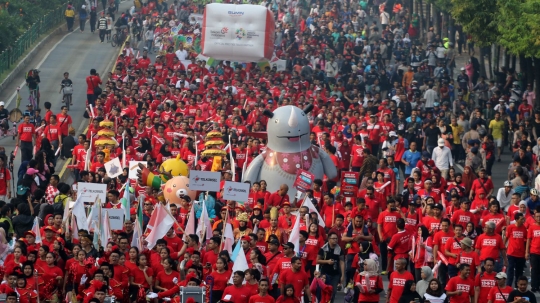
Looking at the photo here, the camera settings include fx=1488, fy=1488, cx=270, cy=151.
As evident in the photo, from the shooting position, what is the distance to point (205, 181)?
2377 cm

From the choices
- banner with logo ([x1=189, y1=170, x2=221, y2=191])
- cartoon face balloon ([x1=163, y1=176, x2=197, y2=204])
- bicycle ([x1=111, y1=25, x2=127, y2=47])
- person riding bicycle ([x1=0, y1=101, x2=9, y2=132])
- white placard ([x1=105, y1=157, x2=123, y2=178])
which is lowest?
bicycle ([x1=111, y1=25, x2=127, y2=47])

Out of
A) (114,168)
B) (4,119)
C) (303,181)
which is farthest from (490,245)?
(4,119)

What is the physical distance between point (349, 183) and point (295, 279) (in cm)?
640

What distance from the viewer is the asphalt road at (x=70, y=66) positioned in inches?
1645

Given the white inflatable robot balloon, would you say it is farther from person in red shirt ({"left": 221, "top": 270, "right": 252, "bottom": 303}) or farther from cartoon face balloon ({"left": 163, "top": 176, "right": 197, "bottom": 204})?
person in red shirt ({"left": 221, "top": 270, "right": 252, "bottom": 303})

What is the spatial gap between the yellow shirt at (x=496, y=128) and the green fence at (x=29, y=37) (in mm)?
Answer: 18061

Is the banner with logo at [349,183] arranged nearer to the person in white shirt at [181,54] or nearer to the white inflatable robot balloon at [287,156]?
the white inflatable robot balloon at [287,156]

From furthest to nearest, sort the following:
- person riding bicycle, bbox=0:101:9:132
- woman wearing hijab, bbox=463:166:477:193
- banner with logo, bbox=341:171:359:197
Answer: person riding bicycle, bbox=0:101:9:132, woman wearing hijab, bbox=463:166:477:193, banner with logo, bbox=341:171:359:197

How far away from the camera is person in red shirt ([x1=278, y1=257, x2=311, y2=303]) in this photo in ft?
62.6

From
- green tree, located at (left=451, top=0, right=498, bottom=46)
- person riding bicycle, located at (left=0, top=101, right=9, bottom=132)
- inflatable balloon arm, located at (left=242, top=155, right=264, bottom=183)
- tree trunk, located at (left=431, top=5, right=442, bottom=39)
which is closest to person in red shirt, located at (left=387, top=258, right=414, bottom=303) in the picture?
inflatable balloon arm, located at (left=242, top=155, right=264, bottom=183)

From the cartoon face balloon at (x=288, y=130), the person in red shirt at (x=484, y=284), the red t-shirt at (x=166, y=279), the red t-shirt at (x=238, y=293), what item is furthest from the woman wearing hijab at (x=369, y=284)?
the cartoon face balloon at (x=288, y=130)

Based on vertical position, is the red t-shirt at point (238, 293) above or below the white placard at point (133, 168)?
above

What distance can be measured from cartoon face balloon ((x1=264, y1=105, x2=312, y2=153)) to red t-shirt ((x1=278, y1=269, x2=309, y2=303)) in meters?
7.99

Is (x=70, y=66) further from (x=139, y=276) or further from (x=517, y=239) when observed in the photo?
(x=139, y=276)
